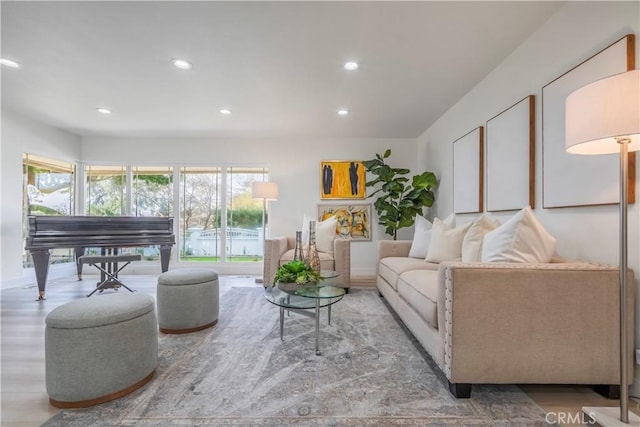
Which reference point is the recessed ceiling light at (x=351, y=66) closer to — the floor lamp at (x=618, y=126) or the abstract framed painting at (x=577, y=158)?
the abstract framed painting at (x=577, y=158)

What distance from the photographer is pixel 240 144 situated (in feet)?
16.9

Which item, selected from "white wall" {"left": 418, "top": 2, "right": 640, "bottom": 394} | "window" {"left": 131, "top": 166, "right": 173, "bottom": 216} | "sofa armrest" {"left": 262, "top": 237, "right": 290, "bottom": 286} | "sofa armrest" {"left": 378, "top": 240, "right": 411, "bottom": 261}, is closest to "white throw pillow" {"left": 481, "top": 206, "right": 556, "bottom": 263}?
"white wall" {"left": 418, "top": 2, "right": 640, "bottom": 394}

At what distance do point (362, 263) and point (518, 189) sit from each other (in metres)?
3.08

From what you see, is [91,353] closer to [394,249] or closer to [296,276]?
[296,276]

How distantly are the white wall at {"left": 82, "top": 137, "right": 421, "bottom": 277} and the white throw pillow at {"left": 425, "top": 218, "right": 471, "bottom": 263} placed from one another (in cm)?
208

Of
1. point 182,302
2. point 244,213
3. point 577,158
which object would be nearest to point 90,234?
point 182,302

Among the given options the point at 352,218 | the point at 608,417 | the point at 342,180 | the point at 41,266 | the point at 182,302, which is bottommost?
the point at 608,417

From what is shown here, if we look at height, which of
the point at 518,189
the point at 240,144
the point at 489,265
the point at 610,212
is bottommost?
the point at 489,265

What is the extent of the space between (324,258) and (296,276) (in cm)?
153

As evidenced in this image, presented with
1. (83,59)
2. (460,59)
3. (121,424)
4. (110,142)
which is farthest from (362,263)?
(110,142)

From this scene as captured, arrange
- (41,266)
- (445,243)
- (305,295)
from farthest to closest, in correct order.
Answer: (41,266)
(445,243)
(305,295)

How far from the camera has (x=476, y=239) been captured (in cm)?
228

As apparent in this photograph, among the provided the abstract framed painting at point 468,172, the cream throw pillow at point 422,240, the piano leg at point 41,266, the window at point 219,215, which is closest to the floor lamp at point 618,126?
the abstract framed painting at point 468,172

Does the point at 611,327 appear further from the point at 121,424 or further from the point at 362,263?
the point at 362,263
